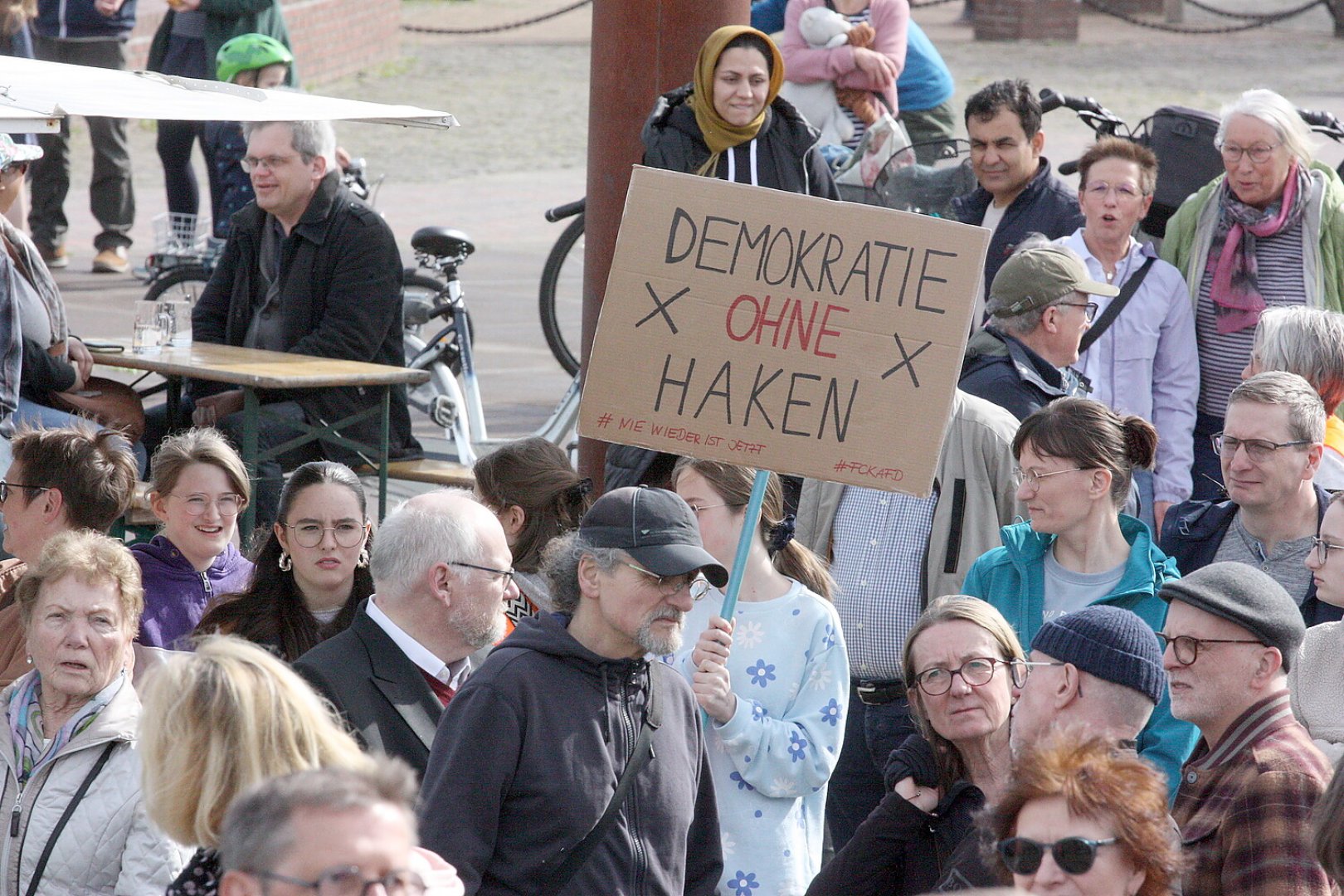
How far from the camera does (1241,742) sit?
11.4ft

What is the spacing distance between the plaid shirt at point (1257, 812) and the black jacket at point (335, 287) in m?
4.15

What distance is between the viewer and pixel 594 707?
3561 mm

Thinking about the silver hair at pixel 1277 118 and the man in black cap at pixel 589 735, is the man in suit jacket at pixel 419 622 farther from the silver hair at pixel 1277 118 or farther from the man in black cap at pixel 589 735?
the silver hair at pixel 1277 118

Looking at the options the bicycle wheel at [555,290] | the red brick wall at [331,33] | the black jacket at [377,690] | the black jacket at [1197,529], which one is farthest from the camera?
the red brick wall at [331,33]

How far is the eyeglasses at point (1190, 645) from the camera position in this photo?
11.6 feet

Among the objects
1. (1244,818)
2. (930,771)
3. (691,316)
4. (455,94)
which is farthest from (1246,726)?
(455,94)

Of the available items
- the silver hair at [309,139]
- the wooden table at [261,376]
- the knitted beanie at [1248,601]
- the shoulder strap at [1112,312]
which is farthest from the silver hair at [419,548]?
the silver hair at [309,139]

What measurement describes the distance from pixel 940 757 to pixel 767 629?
67 cm

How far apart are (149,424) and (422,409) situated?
1.60 meters

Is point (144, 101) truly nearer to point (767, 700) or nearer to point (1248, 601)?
point (767, 700)

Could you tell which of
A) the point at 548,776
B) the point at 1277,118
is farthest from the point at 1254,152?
the point at 548,776

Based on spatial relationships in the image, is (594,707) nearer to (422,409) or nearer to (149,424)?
(149,424)

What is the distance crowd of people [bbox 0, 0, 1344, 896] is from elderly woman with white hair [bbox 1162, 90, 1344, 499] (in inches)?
0.6

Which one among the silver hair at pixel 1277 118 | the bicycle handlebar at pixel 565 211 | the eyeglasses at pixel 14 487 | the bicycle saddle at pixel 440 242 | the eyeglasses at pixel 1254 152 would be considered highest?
the silver hair at pixel 1277 118
